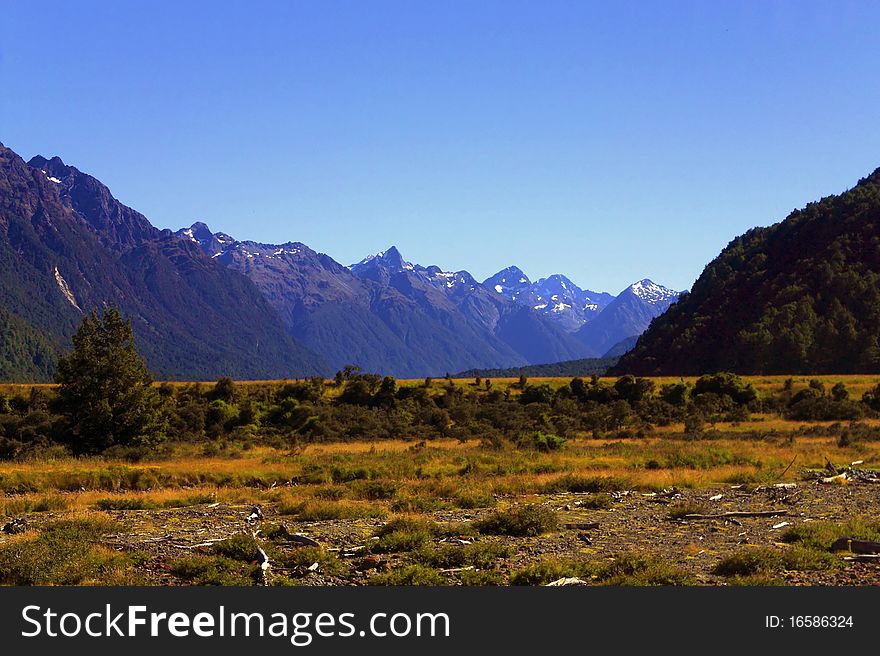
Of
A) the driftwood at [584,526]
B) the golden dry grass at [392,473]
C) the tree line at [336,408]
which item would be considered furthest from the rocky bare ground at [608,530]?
the tree line at [336,408]

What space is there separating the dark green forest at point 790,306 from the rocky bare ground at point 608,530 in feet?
267

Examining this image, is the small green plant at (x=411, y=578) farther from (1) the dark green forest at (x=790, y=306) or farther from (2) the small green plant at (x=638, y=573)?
(1) the dark green forest at (x=790, y=306)

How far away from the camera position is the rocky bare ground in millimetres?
13288

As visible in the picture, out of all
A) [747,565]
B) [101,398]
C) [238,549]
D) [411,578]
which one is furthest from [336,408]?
[747,565]

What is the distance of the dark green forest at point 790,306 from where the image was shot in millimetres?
98188

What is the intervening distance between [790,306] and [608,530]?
9858 cm

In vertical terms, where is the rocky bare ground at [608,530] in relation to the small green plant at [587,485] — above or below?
above

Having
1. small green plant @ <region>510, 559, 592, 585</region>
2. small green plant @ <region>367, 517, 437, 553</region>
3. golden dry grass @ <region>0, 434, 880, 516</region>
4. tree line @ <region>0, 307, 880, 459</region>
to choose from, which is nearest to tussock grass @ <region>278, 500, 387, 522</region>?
golden dry grass @ <region>0, 434, 880, 516</region>

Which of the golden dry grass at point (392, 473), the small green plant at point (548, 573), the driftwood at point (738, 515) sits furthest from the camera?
the golden dry grass at point (392, 473)

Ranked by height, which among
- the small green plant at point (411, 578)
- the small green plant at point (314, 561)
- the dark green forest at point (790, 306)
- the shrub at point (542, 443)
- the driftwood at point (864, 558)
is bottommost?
the shrub at point (542, 443)

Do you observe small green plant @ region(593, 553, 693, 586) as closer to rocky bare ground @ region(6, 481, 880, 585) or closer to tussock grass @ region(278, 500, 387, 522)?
rocky bare ground @ region(6, 481, 880, 585)

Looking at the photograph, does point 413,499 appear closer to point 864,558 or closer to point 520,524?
point 520,524

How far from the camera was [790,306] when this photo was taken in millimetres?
104500

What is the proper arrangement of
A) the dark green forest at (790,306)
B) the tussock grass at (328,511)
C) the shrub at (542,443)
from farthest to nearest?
the dark green forest at (790,306)
the shrub at (542,443)
the tussock grass at (328,511)
